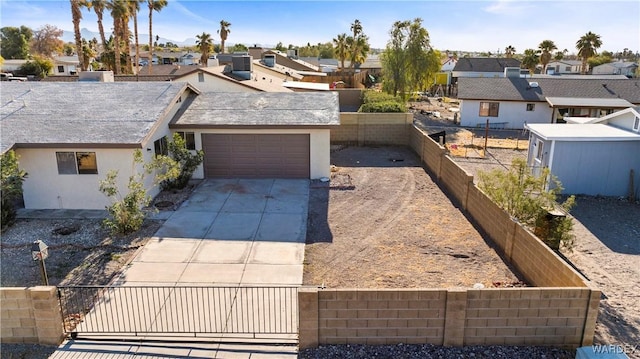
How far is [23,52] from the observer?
78.4m

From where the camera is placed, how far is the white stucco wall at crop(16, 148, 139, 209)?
14.6m

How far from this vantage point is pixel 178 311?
907cm

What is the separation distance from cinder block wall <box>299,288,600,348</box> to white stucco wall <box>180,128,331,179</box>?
1144cm

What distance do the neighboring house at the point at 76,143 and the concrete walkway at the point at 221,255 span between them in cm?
278

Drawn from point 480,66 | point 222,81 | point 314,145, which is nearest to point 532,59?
point 480,66

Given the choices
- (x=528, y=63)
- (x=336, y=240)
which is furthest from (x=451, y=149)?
(x=528, y=63)

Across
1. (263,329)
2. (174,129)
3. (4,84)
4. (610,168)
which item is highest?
(4,84)

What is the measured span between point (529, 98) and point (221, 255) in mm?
29125

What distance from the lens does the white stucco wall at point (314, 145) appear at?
60.5 feet

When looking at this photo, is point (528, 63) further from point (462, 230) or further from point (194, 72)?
point (462, 230)

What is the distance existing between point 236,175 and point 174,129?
3211 millimetres

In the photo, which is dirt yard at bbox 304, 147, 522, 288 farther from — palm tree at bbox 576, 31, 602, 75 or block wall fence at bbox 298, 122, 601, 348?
palm tree at bbox 576, 31, 602, 75

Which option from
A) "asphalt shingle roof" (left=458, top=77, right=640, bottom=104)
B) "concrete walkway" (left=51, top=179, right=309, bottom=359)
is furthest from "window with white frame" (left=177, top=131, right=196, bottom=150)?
"asphalt shingle roof" (left=458, top=77, right=640, bottom=104)

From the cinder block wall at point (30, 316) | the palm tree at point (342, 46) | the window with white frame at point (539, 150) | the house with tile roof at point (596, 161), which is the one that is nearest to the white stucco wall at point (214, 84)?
the window with white frame at point (539, 150)
